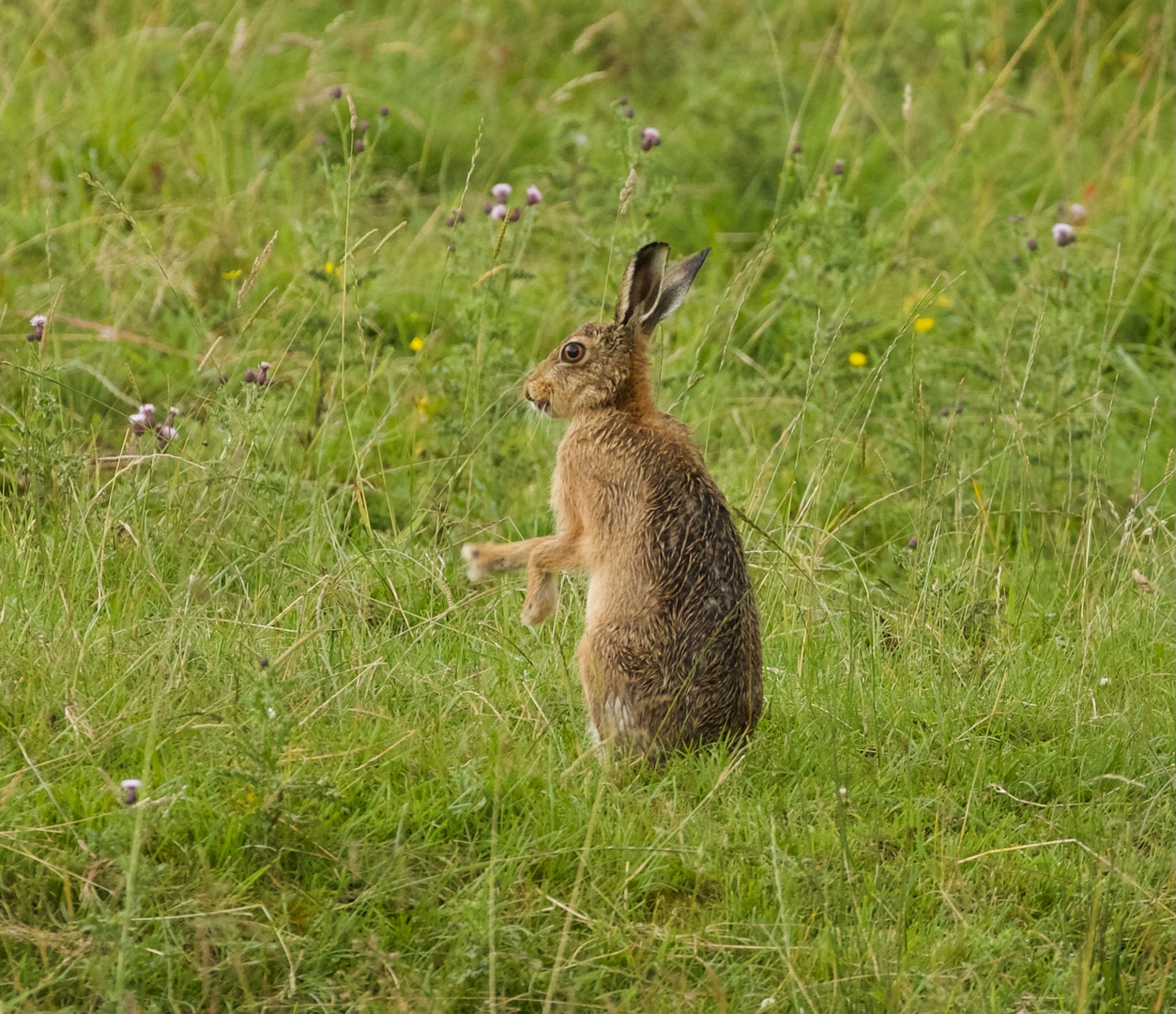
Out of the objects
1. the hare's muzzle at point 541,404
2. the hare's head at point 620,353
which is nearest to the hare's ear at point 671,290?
the hare's head at point 620,353

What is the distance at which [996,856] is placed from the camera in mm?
3660

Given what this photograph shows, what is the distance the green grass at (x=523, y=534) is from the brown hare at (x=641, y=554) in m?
0.15

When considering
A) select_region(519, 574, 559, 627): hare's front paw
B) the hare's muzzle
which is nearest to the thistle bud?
the hare's muzzle

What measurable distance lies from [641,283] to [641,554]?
949 mm

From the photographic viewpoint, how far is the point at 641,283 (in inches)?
181

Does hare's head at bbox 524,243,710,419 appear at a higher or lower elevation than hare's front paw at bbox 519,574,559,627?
higher

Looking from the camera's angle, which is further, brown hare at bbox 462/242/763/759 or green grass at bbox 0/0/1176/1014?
brown hare at bbox 462/242/763/759

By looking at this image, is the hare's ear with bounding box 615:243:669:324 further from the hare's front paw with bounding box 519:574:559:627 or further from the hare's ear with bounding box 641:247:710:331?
the hare's front paw with bounding box 519:574:559:627

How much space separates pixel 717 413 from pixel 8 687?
11.2 feet

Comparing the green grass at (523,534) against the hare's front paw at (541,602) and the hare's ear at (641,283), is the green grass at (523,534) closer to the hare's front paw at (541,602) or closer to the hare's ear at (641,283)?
the hare's front paw at (541,602)

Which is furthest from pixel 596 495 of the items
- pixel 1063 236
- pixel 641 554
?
pixel 1063 236

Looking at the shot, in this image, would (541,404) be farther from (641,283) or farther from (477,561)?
(477,561)

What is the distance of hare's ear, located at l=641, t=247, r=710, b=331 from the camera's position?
461 centimetres

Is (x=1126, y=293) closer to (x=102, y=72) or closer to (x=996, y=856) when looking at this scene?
(x=996, y=856)
